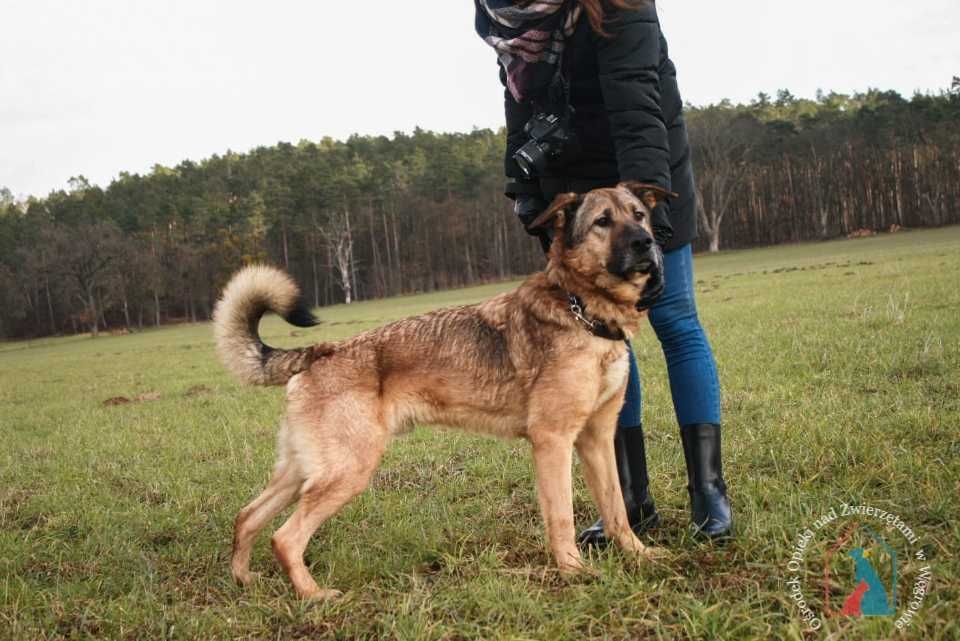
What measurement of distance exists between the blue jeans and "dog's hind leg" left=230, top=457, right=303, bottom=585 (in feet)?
7.30

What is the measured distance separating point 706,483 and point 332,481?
199 centimetres

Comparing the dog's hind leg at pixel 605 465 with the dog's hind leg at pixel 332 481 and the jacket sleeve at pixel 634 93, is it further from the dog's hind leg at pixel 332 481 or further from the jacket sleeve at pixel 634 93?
the jacket sleeve at pixel 634 93

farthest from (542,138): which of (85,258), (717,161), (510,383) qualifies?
(717,161)

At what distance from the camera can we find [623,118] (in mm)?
3701

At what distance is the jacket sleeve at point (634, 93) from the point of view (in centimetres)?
370

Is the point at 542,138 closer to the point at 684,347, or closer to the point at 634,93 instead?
the point at 634,93

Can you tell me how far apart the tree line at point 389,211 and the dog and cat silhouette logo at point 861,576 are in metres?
61.3

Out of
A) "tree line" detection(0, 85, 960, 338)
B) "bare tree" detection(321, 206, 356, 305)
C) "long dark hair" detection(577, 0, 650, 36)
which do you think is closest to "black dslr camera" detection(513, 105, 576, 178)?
"long dark hair" detection(577, 0, 650, 36)

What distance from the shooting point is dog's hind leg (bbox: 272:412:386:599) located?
3676 mm

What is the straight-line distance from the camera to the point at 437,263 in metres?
84.1

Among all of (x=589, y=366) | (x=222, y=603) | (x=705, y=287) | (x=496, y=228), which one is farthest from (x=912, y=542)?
(x=496, y=228)

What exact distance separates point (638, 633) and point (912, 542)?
1.35 m

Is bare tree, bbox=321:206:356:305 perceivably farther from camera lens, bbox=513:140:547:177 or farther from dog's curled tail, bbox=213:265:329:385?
camera lens, bbox=513:140:547:177

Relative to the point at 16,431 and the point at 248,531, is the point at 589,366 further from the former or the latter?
the point at 16,431
